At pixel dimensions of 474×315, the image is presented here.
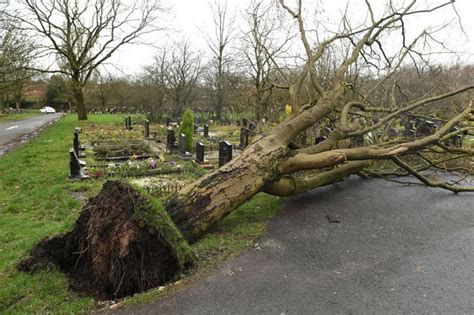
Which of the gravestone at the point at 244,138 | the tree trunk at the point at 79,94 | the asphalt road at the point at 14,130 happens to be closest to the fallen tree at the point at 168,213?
the gravestone at the point at 244,138

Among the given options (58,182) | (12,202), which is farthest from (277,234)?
(58,182)

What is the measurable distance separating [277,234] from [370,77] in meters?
9.63

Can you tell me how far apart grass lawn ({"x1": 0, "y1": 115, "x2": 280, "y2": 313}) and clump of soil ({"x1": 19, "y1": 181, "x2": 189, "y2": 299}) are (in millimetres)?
172

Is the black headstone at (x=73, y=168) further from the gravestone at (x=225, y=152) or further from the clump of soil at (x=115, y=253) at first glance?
the clump of soil at (x=115, y=253)

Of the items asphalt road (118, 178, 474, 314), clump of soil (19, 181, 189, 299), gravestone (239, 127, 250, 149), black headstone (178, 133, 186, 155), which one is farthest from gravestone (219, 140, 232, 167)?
clump of soil (19, 181, 189, 299)

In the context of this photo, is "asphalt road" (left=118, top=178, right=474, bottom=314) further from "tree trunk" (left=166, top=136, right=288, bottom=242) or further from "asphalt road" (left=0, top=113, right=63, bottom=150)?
"asphalt road" (left=0, top=113, right=63, bottom=150)

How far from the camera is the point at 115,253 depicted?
348cm

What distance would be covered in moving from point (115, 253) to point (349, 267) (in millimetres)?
2567

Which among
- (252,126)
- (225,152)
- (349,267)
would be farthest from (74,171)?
(252,126)

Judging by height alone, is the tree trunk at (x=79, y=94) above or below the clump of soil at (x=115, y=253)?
above

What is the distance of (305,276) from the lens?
12.0 feet

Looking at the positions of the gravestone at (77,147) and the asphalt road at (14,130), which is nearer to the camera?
the gravestone at (77,147)

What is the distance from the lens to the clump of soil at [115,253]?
3459 mm

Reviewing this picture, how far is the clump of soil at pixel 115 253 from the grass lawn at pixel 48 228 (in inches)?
6.8
